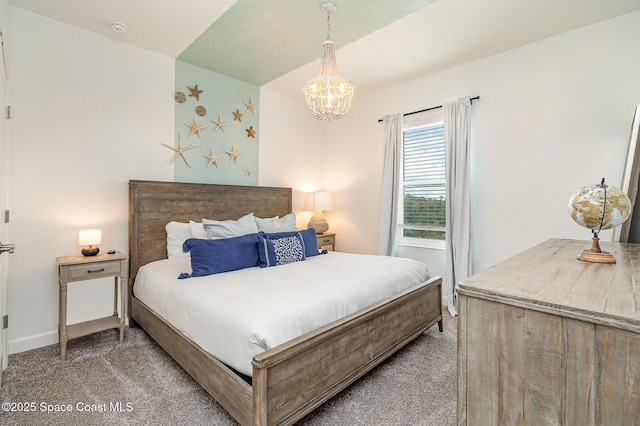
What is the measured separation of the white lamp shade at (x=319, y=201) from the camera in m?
4.50

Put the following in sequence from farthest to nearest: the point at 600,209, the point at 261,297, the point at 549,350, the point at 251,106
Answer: the point at 251,106, the point at 261,297, the point at 600,209, the point at 549,350

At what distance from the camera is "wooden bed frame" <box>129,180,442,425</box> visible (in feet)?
4.88

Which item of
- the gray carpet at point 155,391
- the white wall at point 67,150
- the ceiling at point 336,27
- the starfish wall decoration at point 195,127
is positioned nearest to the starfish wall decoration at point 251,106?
the ceiling at point 336,27

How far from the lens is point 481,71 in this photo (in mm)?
3383

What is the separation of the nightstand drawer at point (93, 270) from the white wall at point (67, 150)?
44 cm

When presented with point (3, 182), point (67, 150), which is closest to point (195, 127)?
point (67, 150)

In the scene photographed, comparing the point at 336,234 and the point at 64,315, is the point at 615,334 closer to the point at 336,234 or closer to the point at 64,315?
the point at 64,315

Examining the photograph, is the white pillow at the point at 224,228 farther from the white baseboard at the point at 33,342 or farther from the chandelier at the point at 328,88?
the white baseboard at the point at 33,342

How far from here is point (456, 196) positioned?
11.4 ft

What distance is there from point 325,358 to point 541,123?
3042 millimetres

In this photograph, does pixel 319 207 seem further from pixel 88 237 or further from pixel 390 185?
pixel 88 237

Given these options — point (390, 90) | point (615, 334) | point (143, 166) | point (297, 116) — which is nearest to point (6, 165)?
point (143, 166)

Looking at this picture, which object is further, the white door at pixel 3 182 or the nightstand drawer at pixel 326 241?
the nightstand drawer at pixel 326 241

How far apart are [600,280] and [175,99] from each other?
3.77 metres
